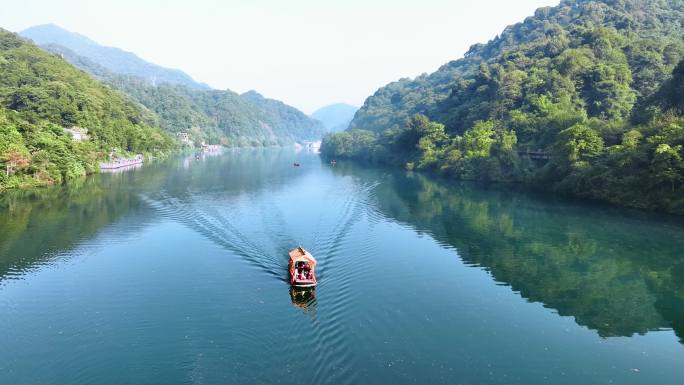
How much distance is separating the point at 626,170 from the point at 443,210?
718 inches

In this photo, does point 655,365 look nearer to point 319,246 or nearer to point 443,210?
point 319,246

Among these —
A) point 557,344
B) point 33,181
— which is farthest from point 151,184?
point 557,344

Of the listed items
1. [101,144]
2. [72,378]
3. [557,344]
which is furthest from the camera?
[101,144]

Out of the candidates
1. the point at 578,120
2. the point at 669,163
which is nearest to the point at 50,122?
the point at 578,120

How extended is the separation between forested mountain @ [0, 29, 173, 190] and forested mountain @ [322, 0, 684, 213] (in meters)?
56.5

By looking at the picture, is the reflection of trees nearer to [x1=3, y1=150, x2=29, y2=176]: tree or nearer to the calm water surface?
the calm water surface

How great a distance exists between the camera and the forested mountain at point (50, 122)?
5056cm

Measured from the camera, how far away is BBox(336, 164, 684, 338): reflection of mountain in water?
21297 millimetres

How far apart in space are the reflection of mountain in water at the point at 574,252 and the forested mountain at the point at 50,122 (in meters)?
40.0

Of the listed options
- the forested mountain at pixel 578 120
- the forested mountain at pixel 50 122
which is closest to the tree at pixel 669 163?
the forested mountain at pixel 578 120

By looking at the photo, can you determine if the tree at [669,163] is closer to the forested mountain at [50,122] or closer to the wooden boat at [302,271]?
the wooden boat at [302,271]

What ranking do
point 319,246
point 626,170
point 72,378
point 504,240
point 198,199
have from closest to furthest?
point 72,378 → point 319,246 → point 504,240 → point 626,170 → point 198,199

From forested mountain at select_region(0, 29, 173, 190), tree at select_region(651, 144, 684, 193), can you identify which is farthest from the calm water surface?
forested mountain at select_region(0, 29, 173, 190)

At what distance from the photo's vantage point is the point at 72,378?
1435 cm
